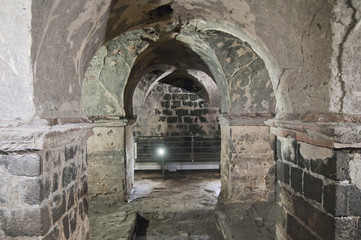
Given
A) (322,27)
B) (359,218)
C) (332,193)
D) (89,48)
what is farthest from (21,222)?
(322,27)

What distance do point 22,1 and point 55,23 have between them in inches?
9.7

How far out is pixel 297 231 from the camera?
1.94m

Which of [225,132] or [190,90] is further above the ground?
[190,90]

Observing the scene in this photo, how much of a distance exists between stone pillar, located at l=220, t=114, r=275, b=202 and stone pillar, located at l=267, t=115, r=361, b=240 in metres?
2.52

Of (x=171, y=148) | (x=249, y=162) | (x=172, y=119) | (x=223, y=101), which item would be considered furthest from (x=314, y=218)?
(x=172, y=119)

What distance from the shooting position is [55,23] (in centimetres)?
153

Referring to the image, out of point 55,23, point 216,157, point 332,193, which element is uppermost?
point 55,23

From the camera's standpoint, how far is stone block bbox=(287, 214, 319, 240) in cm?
178

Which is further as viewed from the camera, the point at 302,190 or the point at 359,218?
the point at 302,190

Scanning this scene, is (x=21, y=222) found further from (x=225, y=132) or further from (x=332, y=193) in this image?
(x=225, y=132)

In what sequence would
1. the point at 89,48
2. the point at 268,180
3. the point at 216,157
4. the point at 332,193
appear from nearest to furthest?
the point at 332,193
the point at 89,48
the point at 268,180
the point at 216,157

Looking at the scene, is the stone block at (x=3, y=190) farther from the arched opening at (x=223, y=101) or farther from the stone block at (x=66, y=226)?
the arched opening at (x=223, y=101)

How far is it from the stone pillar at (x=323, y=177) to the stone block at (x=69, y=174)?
5.40 ft

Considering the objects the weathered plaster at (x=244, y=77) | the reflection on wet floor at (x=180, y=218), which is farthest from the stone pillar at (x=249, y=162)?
the weathered plaster at (x=244, y=77)
